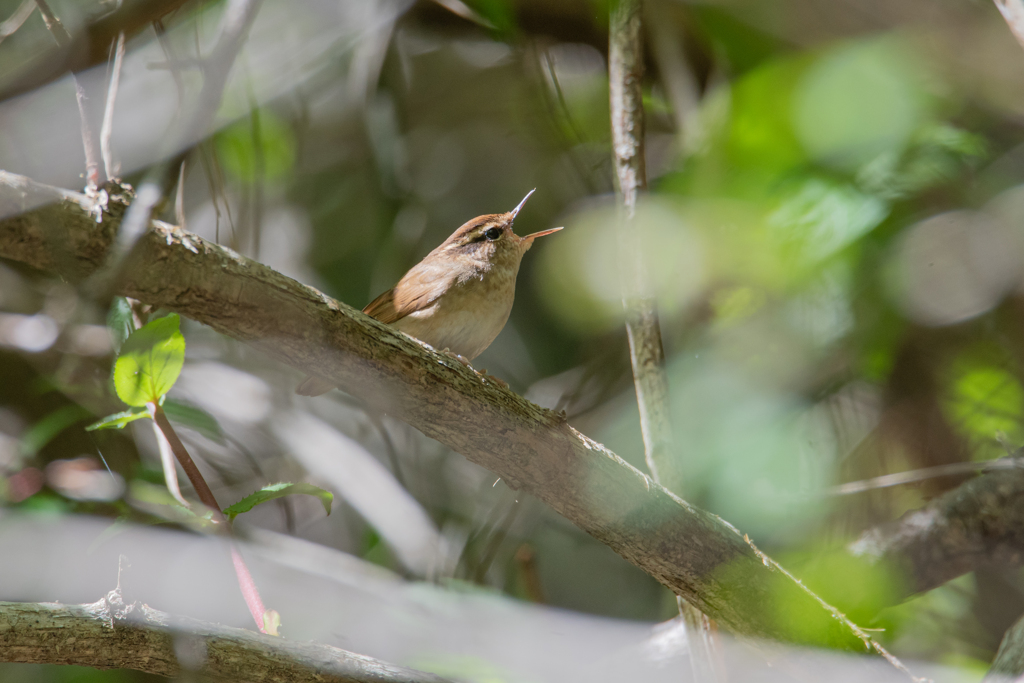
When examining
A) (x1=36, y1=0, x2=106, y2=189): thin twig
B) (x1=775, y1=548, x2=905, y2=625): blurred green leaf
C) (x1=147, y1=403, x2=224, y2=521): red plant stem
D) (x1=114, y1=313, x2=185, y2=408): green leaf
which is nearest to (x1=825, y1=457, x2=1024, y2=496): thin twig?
(x1=775, y1=548, x2=905, y2=625): blurred green leaf

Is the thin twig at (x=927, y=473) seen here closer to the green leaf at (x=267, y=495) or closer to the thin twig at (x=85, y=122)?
Answer: the green leaf at (x=267, y=495)

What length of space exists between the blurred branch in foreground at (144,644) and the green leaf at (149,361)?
0.47m

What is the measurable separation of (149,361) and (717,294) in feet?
8.97

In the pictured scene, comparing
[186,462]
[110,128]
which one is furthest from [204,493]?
[110,128]

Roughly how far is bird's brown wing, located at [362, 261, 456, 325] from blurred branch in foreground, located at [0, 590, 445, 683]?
1.48m

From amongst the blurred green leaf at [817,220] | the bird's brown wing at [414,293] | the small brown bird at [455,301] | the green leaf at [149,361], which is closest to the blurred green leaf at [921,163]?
the blurred green leaf at [817,220]

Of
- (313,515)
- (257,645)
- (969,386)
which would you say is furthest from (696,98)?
(257,645)

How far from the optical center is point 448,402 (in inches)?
73.7

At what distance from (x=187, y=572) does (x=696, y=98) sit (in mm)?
3880

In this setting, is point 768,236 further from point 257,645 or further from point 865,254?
point 257,645

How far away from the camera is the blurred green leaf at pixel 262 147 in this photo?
4.32m

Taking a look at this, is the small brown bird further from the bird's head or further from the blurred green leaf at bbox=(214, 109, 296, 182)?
the blurred green leaf at bbox=(214, 109, 296, 182)

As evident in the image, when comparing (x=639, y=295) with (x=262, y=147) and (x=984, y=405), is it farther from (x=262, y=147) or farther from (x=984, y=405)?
(x=262, y=147)

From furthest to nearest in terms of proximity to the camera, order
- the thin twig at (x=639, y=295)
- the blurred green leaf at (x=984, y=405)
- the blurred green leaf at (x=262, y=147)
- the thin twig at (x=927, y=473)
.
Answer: the blurred green leaf at (x=262, y=147)
the blurred green leaf at (x=984, y=405)
the thin twig at (x=927, y=473)
the thin twig at (x=639, y=295)
